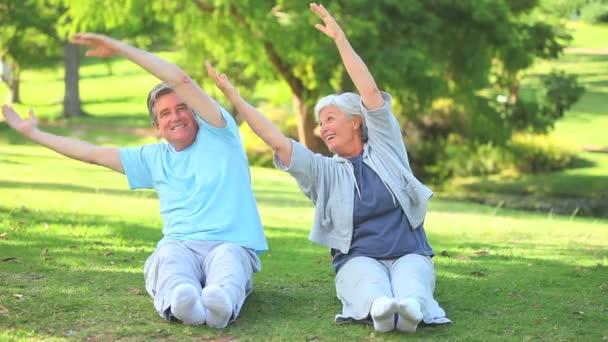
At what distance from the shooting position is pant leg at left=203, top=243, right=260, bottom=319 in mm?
4699

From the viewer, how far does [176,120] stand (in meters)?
5.22

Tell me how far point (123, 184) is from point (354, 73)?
32.0ft

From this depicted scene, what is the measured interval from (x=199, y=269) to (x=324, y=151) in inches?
654

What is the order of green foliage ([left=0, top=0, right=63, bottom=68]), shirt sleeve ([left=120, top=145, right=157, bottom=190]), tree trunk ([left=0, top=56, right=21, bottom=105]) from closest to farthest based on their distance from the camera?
shirt sleeve ([left=120, top=145, right=157, bottom=190]) < green foliage ([left=0, top=0, right=63, bottom=68]) < tree trunk ([left=0, top=56, right=21, bottom=105])

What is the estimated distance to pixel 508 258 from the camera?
7.36 meters

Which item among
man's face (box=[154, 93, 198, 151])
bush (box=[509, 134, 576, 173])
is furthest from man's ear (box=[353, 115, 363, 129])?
bush (box=[509, 134, 576, 173])

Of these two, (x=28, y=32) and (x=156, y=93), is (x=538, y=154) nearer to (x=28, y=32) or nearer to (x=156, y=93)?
(x=28, y=32)

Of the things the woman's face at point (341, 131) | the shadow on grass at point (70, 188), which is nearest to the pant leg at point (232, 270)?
the woman's face at point (341, 131)

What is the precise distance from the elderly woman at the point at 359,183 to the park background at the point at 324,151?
0.33 meters

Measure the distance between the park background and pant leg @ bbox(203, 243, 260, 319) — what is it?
0.45 ft

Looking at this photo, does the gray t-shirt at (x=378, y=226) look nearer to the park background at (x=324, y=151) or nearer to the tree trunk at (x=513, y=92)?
the park background at (x=324, y=151)

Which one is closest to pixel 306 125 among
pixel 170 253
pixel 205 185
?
pixel 205 185

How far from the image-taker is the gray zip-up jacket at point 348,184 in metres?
5.07

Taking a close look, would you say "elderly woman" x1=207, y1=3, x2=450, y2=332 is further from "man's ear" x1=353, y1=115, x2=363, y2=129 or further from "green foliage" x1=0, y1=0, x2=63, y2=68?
"green foliage" x1=0, y1=0, x2=63, y2=68
